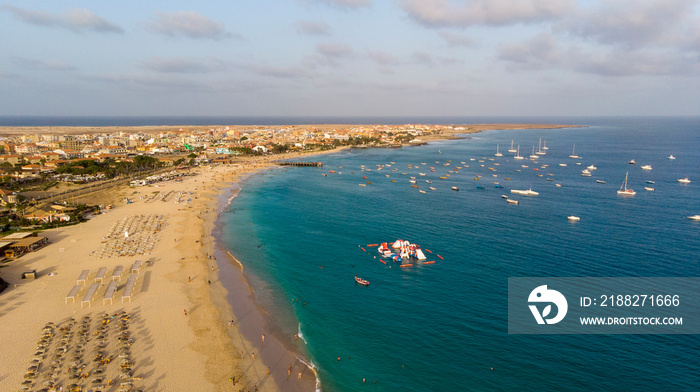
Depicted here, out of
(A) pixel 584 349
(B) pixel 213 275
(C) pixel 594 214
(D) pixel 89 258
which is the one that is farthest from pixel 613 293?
(D) pixel 89 258

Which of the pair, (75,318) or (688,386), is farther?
(75,318)

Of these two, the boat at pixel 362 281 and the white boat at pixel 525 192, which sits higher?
the white boat at pixel 525 192

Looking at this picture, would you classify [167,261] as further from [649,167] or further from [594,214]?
[649,167]

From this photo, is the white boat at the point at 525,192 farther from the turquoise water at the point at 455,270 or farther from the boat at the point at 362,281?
the boat at the point at 362,281

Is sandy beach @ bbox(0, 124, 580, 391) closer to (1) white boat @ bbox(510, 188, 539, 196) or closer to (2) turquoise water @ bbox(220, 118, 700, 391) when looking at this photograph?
(2) turquoise water @ bbox(220, 118, 700, 391)

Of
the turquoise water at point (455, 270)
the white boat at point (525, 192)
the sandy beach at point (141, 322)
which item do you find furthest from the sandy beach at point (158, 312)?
the white boat at point (525, 192)

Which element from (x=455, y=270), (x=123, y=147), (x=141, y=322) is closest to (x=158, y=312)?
(x=141, y=322)

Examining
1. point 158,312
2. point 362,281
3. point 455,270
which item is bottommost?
point 158,312

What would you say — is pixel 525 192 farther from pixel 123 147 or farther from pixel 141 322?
pixel 123 147

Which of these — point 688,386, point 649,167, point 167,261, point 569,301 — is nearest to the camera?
point 688,386
